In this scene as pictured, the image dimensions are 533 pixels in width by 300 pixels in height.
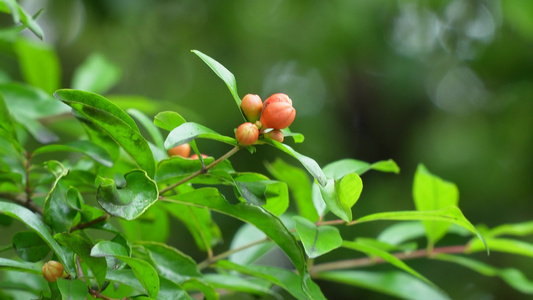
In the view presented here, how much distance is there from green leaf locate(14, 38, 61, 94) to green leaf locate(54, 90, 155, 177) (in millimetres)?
526

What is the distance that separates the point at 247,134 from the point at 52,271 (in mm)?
165

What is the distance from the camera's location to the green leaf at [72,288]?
0.34 metres

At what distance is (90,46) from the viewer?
2043mm

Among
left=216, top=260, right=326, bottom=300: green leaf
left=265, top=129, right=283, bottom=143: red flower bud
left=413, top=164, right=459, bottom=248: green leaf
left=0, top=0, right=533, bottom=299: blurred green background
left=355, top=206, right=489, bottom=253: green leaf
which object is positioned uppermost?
left=265, top=129, right=283, bottom=143: red flower bud

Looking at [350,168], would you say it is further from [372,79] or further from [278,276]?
[372,79]

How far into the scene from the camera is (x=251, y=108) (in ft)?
1.27

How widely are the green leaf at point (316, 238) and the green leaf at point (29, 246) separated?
0.62 ft

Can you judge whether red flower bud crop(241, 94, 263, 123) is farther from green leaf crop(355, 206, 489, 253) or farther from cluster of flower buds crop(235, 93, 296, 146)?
green leaf crop(355, 206, 489, 253)

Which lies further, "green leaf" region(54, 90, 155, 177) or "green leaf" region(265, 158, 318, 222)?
"green leaf" region(265, 158, 318, 222)

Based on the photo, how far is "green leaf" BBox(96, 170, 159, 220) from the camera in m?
0.34

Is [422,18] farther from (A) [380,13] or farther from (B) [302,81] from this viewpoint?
(B) [302,81]

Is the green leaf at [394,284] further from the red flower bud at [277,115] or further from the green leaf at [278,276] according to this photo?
the red flower bud at [277,115]

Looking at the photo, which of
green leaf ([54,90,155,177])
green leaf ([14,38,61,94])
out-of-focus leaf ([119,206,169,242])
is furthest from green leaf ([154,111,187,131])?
green leaf ([14,38,61,94])

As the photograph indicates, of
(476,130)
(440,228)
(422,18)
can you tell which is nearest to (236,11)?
(422,18)
